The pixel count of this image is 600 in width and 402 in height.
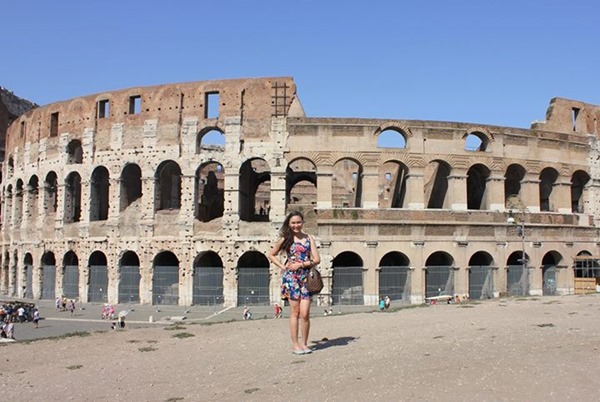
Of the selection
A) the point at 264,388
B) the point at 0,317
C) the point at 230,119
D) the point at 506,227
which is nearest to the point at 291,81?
the point at 230,119

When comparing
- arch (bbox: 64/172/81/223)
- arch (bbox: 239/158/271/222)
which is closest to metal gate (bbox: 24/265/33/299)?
arch (bbox: 64/172/81/223)

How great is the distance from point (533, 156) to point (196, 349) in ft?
77.9

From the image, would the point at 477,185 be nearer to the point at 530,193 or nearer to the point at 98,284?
the point at 530,193

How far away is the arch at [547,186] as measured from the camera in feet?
96.7

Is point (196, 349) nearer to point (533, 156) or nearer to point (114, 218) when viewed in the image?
point (114, 218)

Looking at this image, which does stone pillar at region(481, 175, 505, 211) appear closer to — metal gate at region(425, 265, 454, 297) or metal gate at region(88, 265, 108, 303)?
metal gate at region(425, 265, 454, 297)

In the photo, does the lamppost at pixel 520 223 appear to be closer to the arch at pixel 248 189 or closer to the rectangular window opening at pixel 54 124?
the arch at pixel 248 189

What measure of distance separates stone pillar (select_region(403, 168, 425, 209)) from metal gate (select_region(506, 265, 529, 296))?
5.98 metres


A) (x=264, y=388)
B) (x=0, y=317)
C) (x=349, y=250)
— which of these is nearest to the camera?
(x=264, y=388)

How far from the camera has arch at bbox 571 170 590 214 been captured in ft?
100

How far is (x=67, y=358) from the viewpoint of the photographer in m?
10.3

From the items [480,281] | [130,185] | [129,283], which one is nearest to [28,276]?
[129,283]

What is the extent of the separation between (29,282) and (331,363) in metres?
29.8

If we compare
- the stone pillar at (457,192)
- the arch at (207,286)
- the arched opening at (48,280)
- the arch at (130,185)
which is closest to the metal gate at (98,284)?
the arched opening at (48,280)
